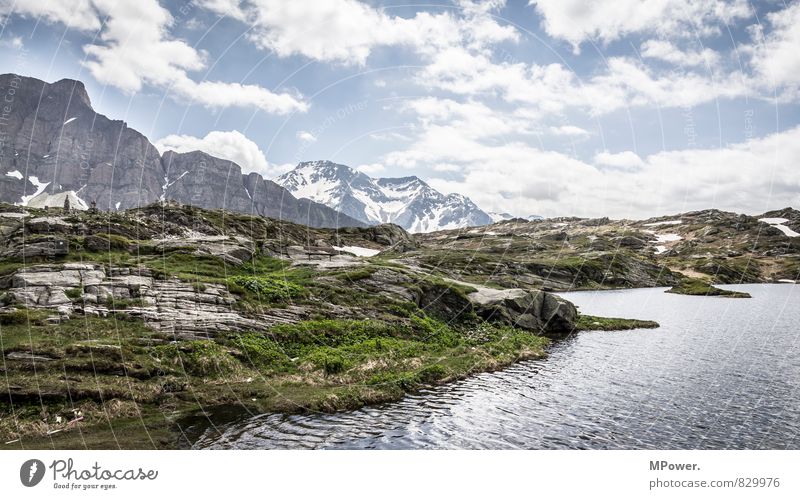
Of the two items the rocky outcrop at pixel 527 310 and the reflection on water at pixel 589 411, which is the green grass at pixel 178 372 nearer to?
the reflection on water at pixel 589 411

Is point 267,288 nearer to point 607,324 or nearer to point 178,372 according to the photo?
point 178,372

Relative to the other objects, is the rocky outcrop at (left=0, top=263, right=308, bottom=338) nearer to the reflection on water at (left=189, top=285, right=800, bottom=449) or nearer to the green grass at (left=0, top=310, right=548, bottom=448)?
the green grass at (left=0, top=310, right=548, bottom=448)

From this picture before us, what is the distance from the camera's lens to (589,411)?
29328 mm

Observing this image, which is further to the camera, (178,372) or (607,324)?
(607,324)

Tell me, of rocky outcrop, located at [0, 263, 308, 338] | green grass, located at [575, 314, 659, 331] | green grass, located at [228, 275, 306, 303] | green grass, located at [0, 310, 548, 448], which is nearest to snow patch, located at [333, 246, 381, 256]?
green grass, located at [575, 314, 659, 331]

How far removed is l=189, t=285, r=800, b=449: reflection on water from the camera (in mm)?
24203

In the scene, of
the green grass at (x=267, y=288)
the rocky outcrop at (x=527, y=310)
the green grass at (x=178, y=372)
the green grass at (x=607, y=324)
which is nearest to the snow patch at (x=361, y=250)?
the rocky outcrop at (x=527, y=310)

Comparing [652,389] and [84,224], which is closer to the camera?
[652,389]

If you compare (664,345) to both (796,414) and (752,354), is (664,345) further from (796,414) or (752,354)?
(796,414)

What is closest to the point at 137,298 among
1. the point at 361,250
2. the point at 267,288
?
the point at 267,288

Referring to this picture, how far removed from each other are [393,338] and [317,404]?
1650cm

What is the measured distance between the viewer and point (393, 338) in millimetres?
44219

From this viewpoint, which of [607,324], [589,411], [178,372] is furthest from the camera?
[607,324]
